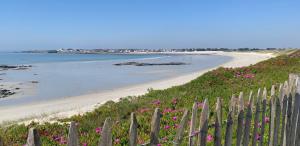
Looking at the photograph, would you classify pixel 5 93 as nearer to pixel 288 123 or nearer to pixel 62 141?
pixel 62 141

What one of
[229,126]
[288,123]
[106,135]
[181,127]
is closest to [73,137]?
[106,135]

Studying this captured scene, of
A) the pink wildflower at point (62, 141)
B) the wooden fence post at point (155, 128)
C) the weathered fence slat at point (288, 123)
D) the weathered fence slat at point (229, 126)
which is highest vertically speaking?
the wooden fence post at point (155, 128)

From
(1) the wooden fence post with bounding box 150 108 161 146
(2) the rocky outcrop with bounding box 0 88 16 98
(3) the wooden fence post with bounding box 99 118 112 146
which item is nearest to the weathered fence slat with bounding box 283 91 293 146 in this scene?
(1) the wooden fence post with bounding box 150 108 161 146

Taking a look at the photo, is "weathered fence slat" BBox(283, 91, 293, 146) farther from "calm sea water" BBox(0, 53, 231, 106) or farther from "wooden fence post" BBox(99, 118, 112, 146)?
"calm sea water" BBox(0, 53, 231, 106)

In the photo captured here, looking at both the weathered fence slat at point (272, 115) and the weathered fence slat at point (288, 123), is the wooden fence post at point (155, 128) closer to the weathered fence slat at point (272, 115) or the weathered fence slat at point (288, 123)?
the weathered fence slat at point (272, 115)

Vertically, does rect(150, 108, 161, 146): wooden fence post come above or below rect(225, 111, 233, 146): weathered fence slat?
above

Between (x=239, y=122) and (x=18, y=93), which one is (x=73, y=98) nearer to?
(x=18, y=93)

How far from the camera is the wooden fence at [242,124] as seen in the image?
223 cm

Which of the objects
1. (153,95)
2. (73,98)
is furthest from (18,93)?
(153,95)

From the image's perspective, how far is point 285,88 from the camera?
4.68 m

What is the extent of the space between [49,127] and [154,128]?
7.42m

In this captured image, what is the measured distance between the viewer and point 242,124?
11.1 feet

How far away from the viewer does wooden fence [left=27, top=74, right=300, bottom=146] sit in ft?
7.32

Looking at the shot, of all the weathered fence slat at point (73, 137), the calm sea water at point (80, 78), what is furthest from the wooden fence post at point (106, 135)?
the calm sea water at point (80, 78)
